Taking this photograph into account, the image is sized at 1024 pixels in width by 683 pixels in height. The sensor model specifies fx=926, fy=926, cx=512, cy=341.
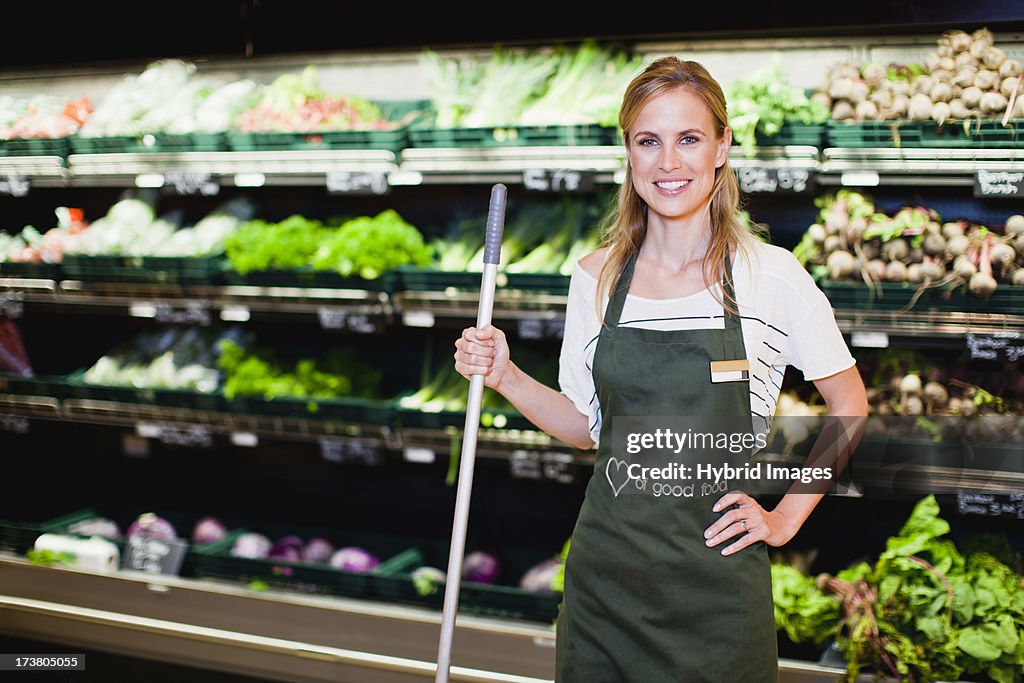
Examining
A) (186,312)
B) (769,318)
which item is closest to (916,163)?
(769,318)

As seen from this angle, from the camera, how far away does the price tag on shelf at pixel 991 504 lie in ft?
8.49

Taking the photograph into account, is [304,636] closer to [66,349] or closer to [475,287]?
[475,287]

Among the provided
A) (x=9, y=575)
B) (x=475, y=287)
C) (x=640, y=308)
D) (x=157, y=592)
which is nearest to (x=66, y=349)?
(x=9, y=575)

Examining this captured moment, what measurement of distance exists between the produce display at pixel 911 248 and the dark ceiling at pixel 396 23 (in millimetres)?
559

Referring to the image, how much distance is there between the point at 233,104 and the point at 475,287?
4.43 feet

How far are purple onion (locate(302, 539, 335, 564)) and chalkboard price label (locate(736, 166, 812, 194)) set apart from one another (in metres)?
2.12

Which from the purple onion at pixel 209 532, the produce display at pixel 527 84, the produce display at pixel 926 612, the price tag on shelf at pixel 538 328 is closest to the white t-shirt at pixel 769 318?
the produce display at pixel 926 612

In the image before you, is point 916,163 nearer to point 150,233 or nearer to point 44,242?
point 150,233

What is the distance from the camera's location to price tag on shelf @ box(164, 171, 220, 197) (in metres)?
3.43

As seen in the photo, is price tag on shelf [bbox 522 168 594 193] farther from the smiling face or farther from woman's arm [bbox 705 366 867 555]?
woman's arm [bbox 705 366 867 555]

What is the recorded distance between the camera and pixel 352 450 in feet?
11.0

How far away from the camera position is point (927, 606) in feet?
8.34

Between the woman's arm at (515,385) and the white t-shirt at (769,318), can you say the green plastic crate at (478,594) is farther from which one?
the white t-shirt at (769,318)

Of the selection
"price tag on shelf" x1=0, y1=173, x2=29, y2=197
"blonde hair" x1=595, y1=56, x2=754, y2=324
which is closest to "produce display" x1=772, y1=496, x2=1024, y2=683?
"blonde hair" x1=595, y1=56, x2=754, y2=324
